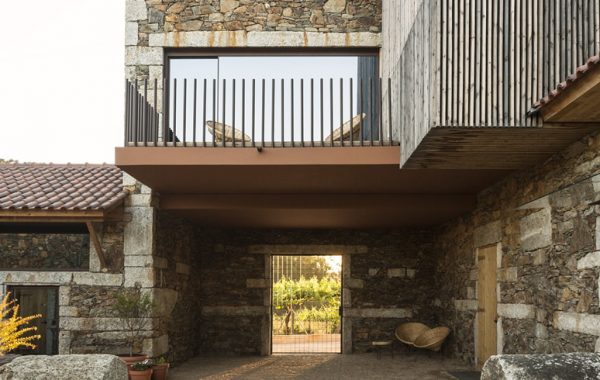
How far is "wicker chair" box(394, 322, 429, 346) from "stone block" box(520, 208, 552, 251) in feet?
16.1

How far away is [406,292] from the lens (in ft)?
42.8

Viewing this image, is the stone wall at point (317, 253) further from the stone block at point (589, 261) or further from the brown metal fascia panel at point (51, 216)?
the stone block at point (589, 261)

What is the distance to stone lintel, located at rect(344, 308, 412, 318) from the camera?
42.5 feet

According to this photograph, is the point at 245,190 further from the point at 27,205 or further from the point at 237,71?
the point at 27,205

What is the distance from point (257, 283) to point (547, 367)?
9.68 metres

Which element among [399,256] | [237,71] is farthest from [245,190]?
[399,256]

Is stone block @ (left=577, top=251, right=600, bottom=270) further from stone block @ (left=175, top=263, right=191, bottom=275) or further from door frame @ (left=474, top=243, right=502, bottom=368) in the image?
stone block @ (left=175, top=263, right=191, bottom=275)

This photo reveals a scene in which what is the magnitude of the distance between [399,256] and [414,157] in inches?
252

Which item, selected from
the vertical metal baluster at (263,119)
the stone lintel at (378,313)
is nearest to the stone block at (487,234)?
the vertical metal baluster at (263,119)

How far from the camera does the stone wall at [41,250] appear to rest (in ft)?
31.6

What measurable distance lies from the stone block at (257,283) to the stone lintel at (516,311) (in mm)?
5412

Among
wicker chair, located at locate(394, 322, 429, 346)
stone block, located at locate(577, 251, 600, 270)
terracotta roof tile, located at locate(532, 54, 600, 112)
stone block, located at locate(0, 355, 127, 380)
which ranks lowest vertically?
wicker chair, located at locate(394, 322, 429, 346)

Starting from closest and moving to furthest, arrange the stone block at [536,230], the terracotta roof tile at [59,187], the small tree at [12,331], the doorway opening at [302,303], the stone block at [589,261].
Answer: the stone block at [589,261]
the stone block at [536,230]
the small tree at [12,331]
the terracotta roof tile at [59,187]
the doorway opening at [302,303]

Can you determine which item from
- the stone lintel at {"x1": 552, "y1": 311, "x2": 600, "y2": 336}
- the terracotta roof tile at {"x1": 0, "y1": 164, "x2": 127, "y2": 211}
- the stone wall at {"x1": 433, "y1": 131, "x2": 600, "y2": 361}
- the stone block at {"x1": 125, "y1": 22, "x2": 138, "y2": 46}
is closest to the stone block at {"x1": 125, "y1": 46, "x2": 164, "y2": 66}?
the stone block at {"x1": 125, "y1": 22, "x2": 138, "y2": 46}
